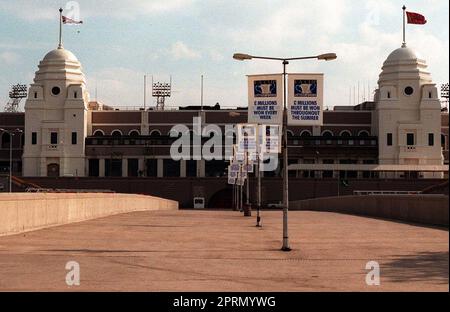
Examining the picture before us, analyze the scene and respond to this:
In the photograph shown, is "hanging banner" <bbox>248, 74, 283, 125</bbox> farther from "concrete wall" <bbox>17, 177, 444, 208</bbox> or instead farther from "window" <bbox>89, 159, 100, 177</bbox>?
"window" <bbox>89, 159, 100, 177</bbox>

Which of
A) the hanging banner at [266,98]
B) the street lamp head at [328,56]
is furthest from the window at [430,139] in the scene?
the hanging banner at [266,98]

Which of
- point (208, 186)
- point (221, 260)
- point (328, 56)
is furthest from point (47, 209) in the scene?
point (208, 186)

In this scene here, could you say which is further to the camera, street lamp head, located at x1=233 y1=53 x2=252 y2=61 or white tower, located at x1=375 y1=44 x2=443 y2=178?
white tower, located at x1=375 y1=44 x2=443 y2=178

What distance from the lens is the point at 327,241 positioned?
963 inches

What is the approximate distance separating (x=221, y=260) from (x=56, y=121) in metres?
106

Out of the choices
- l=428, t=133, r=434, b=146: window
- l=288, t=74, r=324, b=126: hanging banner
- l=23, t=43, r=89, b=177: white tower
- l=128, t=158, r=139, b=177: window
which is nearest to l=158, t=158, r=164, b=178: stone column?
l=128, t=158, r=139, b=177: window

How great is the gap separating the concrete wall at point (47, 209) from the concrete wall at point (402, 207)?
15.3 m

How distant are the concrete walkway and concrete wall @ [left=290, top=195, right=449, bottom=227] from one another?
3554mm

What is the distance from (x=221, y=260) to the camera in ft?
59.2

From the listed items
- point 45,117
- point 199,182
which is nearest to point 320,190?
point 199,182

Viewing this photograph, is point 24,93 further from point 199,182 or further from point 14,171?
point 199,182

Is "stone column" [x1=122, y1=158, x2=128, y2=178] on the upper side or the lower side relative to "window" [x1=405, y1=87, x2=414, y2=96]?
lower

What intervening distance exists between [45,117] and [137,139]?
16.4 meters

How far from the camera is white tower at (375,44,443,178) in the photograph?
380 ft
